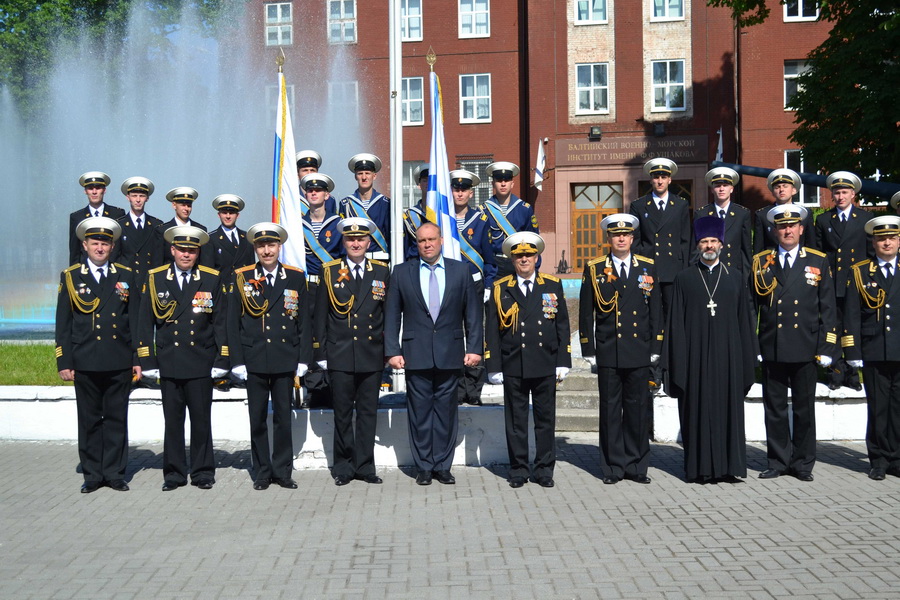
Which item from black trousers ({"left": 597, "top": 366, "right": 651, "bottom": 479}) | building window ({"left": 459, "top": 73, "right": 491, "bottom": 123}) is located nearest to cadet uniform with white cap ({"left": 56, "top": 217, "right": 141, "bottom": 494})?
black trousers ({"left": 597, "top": 366, "right": 651, "bottom": 479})

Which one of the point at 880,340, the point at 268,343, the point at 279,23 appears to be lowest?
the point at 880,340

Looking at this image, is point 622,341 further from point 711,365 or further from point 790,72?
point 790,72

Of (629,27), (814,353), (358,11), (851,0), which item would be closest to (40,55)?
(358,11)

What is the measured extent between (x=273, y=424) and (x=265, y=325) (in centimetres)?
88

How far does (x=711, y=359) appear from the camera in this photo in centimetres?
855

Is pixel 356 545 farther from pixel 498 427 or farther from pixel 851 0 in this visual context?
pixel 851 0

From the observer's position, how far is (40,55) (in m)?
31.6

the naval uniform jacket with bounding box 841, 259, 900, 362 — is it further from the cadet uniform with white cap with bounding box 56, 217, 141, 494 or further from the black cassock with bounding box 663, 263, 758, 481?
the cadet uniform with white cap with bounding box 56, 217, 141, 494

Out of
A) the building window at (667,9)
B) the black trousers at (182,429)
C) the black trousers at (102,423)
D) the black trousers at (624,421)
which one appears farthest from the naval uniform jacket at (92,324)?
the building window at (667,9)

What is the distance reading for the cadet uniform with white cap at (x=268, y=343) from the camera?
8.48 meters

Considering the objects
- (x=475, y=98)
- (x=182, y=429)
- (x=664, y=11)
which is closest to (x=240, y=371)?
(x=182, y=429)

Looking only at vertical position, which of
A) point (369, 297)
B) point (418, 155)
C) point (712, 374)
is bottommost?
Result: point (712, 374)

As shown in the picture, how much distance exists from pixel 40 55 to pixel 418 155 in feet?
44.5

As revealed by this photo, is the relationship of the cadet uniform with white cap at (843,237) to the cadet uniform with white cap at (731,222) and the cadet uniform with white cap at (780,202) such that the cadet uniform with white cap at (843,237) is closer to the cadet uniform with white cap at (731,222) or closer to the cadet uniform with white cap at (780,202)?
the cadet uniform with white cap at (780,202)
